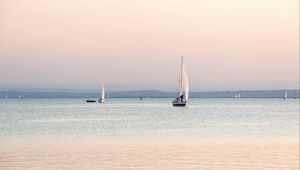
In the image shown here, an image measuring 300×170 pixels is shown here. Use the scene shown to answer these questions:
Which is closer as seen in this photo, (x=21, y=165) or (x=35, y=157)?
(x=21, y=165)

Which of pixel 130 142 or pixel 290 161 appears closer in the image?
pixel 290 161

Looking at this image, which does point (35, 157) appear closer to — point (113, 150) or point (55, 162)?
point (55, 162)

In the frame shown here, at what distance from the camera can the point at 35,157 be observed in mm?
30391

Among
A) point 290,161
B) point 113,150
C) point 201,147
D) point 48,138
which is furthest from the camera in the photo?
point 48,138

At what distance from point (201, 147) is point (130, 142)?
16.9 feet

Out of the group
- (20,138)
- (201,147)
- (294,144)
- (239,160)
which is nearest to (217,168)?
(239,160)

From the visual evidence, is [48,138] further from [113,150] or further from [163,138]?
[113,150]

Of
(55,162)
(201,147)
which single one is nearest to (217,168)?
(55,162)

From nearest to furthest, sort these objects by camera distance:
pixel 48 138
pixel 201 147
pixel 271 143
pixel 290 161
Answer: pixel 290 161 → pixel 201 147 → pixel 271 143 → pixel 48 138

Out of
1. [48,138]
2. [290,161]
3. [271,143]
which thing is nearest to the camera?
[290,161]

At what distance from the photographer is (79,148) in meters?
35.5

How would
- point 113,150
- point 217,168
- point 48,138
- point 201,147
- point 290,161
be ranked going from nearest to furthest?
point 217,168 → point 290,161 → point 113,150 → point 201,147 → point 48,138

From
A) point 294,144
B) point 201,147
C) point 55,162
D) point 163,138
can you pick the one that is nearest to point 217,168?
point 55,162

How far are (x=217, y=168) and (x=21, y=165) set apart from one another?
7.51m
